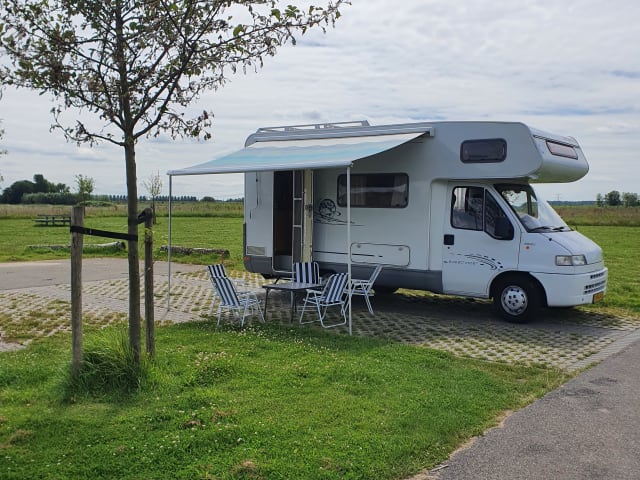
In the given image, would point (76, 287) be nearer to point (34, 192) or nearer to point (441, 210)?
point (441, 210)

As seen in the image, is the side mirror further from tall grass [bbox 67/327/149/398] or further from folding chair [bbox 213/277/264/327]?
tall grass [bbox 67/327/149/398]

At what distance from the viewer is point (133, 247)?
5.54 meters

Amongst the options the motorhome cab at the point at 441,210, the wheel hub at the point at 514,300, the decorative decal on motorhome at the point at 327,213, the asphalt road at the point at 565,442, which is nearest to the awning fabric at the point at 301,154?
the motorhome cab at the point at 441,210

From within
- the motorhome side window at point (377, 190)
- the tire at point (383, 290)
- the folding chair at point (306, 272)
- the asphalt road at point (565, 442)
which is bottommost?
the asphalt road at point (565, 442)

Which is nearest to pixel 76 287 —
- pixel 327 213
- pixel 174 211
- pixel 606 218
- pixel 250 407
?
pixel 250 407

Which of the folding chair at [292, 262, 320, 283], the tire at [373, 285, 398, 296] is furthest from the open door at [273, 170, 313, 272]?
the tire at [373, 285, 398, 296]

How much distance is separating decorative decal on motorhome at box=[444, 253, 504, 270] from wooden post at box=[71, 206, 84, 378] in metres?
5.84

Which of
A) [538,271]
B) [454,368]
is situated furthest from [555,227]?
[454,368]

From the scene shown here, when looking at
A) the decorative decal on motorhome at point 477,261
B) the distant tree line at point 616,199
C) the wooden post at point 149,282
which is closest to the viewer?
the wooden post at point 149,282

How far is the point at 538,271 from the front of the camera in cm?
900

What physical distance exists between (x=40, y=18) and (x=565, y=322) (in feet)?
26.0

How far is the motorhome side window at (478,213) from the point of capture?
30.6 ft

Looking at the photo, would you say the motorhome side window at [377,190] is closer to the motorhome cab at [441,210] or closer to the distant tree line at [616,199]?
the motorhome cab at [441,210]

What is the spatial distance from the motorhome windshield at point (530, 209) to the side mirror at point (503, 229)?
206mm
